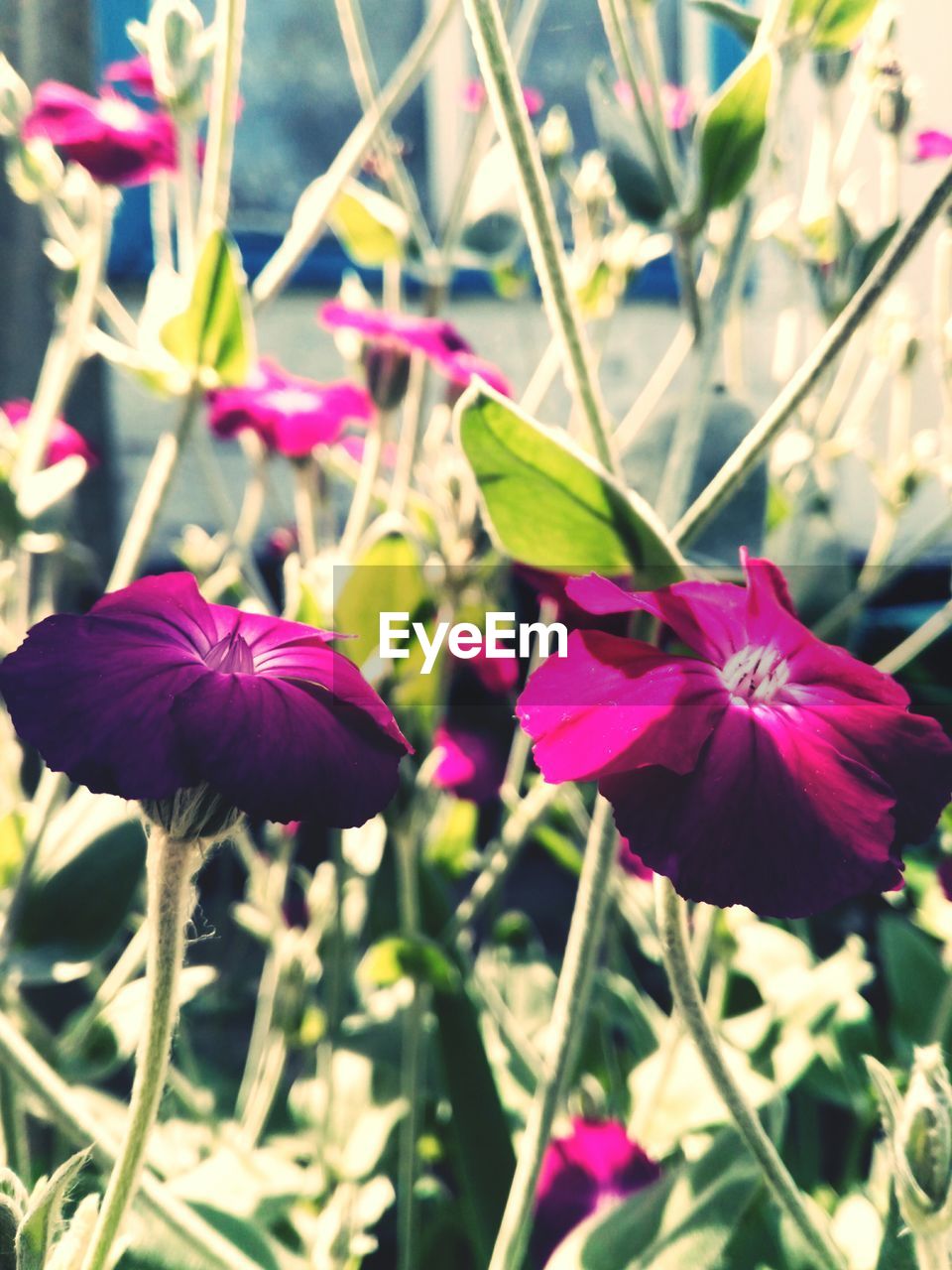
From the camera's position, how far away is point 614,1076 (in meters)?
0.67

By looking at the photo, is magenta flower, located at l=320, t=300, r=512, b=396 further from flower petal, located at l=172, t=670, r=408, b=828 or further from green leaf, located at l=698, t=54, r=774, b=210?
flower petal, located at l=172, t=670, r=408, b=828

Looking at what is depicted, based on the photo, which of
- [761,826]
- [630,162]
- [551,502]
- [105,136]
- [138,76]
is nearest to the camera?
[761,826]

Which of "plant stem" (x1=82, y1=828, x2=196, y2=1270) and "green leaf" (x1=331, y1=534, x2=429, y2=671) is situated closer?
"plant stem" (x1=82, y1=828, x2=196, y2=1270)

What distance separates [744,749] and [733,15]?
1.15 ft

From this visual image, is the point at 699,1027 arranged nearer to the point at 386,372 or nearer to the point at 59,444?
the point at 386,372

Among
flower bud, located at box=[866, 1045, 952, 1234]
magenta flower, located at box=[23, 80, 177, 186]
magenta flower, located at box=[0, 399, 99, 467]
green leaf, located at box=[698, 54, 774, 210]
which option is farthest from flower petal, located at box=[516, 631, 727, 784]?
magenta flower, located at box=[0, 399, 99, 467]

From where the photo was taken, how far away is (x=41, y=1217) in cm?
27

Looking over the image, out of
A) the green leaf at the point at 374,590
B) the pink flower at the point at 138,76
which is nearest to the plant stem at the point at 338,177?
the green leaf at the point at 374,590

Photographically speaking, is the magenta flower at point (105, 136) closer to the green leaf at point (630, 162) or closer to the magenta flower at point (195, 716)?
the green leaf at point (630, 162)

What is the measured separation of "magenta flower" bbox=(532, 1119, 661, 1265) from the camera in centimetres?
50

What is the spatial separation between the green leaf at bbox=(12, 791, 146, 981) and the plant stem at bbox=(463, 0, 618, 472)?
26 cm

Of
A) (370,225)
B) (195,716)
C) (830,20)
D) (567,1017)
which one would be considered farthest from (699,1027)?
(370,225)

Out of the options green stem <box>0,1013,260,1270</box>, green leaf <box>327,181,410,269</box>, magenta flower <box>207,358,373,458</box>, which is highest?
green leaf <box>327,181,410,269</box>

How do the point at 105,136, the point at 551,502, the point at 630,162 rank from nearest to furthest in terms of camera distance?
the point at 551,502 < the point at 630,162 < the point at 105,136
